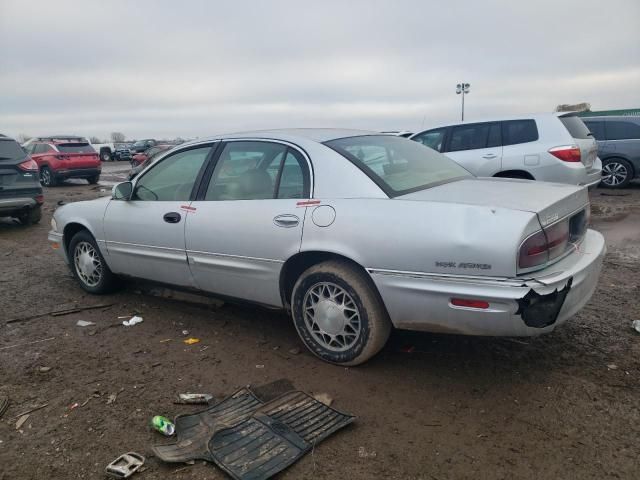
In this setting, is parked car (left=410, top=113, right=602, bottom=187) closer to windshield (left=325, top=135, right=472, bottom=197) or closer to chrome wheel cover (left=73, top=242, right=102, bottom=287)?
windshield (left=325, top=135, right=472, bottom=197)

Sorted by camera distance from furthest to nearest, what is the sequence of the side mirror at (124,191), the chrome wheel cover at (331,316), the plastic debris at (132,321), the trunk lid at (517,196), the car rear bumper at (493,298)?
the side mirror at (124,191)
the plastic debris at (132,321)
the chrome wheel cover at (331,316)
the trunk lid at (517,196)
the car rear bumper at (493,298)

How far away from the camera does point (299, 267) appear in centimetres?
344

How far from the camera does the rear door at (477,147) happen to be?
7824 mm

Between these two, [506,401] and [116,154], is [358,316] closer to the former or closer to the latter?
[506,401]

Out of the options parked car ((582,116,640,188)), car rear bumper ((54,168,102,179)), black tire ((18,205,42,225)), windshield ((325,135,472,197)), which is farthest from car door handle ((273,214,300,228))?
car rear bumper ((54,168,102,179))

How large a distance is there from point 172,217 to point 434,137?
19.6ft

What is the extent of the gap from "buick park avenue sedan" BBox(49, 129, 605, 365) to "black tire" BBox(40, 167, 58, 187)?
44.5ft

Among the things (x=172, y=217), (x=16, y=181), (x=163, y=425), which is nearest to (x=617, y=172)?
(x=172, y=217)

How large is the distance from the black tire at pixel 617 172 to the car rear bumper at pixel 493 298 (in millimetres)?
9673

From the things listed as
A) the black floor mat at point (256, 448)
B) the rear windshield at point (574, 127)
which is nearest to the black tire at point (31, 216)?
the black floor mat at point (256, 448)

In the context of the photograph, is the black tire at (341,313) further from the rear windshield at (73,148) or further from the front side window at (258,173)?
the rear windshield at (73,148)

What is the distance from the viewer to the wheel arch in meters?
3.11

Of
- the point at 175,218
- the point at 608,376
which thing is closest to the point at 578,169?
the point at 608,376

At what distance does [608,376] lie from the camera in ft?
10.1
